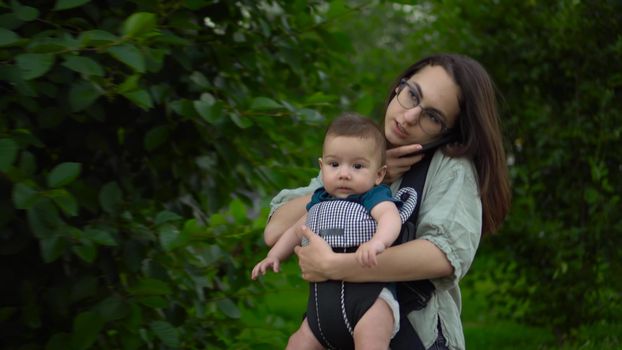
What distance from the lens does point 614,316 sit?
17.7ft

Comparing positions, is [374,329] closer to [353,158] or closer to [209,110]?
[353,158]

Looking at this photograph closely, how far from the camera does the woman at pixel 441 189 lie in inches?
103

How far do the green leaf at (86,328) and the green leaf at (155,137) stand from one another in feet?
2.17

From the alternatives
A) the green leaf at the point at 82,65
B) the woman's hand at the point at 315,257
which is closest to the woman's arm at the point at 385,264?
the woman's hand at the point at 315,257

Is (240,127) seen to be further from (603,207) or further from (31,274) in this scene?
(603,207)

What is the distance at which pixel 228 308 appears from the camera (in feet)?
13.2

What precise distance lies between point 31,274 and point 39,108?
2.02 ft

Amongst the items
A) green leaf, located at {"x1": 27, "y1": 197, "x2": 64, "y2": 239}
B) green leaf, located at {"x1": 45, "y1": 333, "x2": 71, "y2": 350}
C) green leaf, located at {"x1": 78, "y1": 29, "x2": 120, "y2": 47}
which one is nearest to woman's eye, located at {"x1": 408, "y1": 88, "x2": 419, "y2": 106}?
green leaf, located at {"x1": 78, "y1": 29, "x2": 120, "y2": 47}

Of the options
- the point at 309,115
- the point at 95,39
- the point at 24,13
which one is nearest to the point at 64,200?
the point at 95,39

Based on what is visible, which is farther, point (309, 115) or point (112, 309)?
point (309, 115)

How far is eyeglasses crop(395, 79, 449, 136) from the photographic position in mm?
2826

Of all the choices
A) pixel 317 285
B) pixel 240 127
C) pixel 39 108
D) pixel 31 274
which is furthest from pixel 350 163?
pixel 31 274

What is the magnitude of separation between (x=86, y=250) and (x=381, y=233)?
1075 millimetres

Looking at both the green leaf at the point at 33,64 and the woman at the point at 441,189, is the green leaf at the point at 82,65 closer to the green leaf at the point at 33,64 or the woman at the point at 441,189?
Answer: the green leaf at the point at 33,64
